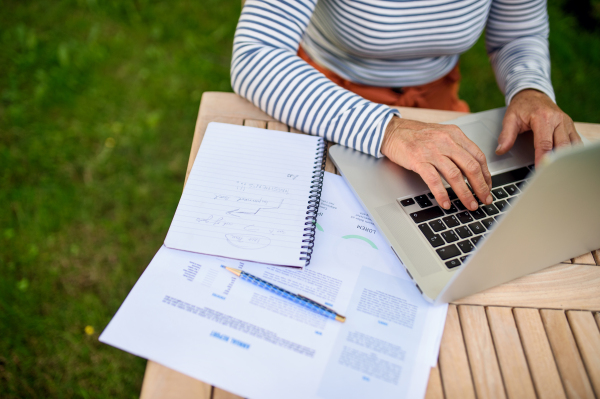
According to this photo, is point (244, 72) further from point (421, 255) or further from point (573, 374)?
point (573, 374)

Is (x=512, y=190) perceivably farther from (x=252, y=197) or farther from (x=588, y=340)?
(x=252, y=197)

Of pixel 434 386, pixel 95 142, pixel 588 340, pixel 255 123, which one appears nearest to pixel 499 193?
pixel 588 340

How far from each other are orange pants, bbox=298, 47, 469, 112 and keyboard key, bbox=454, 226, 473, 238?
49 centimetres

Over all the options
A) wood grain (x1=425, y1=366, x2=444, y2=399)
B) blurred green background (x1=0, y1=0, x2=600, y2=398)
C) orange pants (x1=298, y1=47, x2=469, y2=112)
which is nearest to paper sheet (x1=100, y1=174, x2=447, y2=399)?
wood grain (x1=425, y1=366, x2=444, y2=399)

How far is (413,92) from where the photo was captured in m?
1.09

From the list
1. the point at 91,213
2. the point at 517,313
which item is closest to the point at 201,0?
the point at 91,213

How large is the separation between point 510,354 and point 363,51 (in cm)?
70

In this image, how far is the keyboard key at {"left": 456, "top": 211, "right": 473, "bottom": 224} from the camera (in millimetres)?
674

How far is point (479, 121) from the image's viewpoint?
33.8 inches

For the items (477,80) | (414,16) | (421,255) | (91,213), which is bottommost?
(91,213)

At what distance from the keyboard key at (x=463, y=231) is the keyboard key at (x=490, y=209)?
6cm

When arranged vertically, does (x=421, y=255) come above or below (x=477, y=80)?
below

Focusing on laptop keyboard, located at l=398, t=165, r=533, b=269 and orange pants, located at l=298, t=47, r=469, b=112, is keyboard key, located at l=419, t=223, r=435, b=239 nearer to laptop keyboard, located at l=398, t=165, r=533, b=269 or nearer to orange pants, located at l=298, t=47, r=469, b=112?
laptop keyboard, located at l=398, t=165, r=533, b=269

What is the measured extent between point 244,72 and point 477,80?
1714 mm
